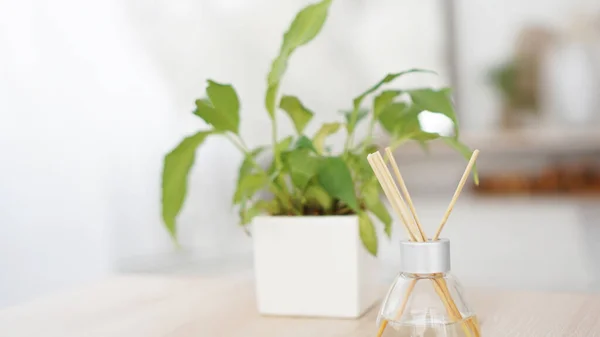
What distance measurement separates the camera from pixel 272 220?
89 centimetres

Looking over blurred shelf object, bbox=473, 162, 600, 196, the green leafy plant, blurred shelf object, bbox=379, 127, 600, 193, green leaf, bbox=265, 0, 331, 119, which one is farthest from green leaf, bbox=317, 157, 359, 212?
blurred shelf object, bbox=473, 162, 600, 196

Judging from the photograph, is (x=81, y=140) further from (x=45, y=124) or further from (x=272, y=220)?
(x=272, y=220)

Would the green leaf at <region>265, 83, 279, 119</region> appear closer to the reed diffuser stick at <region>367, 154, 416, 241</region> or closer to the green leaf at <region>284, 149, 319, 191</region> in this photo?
the green leaf at <region>284, 149, 319, 191</region>

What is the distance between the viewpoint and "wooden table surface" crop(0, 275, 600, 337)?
81 centimetres

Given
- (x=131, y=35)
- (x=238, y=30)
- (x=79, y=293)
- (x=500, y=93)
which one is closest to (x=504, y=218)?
(x=500, y=93)

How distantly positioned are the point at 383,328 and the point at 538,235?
204 centimetres

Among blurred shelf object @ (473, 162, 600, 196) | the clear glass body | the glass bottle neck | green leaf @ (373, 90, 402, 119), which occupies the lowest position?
blurred shelf object @ (473, 162, 600, 196)

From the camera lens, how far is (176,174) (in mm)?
868

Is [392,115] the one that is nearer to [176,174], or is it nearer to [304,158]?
[304,158]

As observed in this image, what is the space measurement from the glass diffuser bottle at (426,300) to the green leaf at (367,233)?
192mm

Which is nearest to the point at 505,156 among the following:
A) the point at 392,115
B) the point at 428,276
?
the point at 392,115

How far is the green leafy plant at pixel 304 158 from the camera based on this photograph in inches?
33.1

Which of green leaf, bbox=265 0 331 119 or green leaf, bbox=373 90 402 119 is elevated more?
green leaf, bbox=265 0 331 119

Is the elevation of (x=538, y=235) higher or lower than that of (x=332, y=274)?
lower
